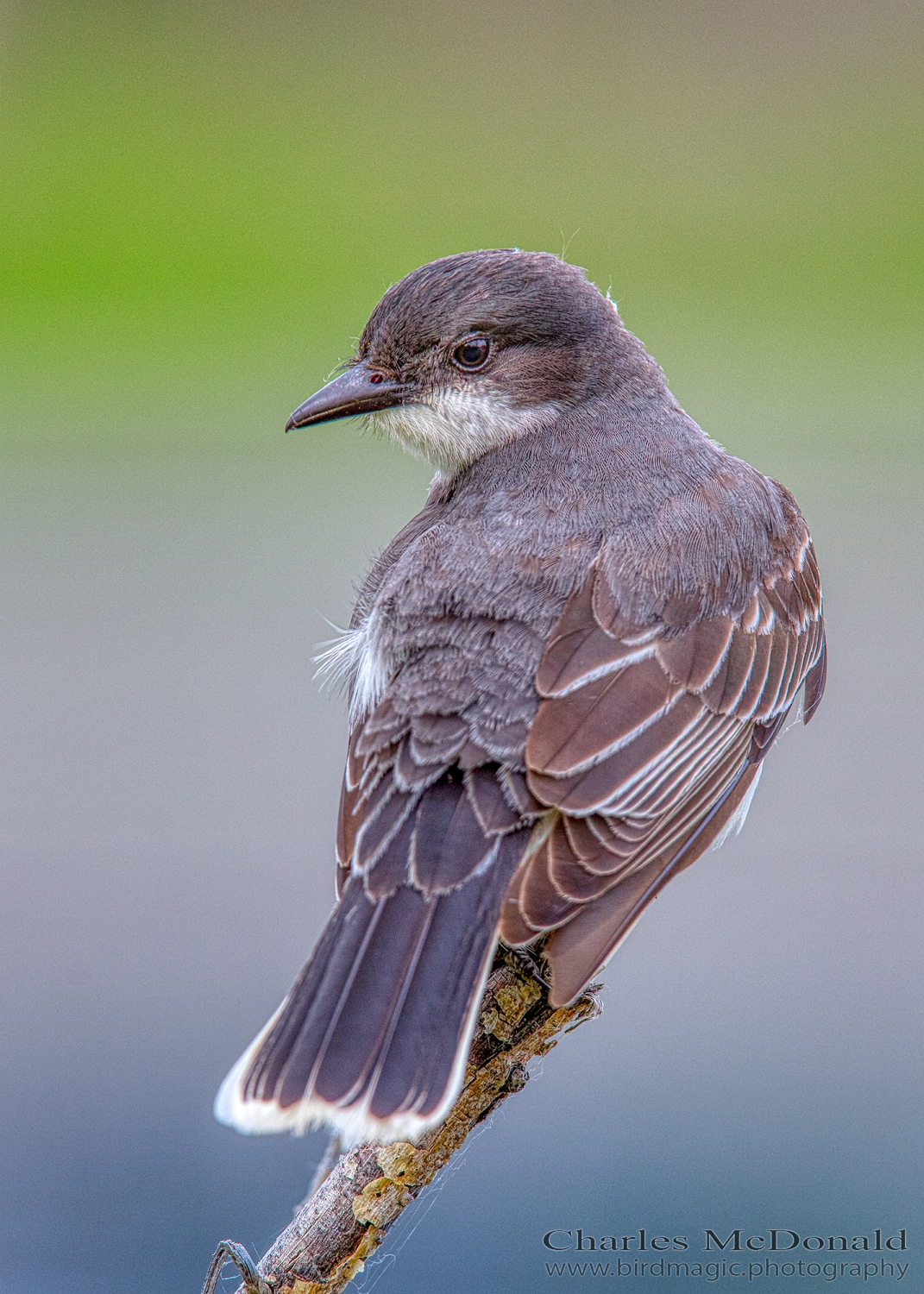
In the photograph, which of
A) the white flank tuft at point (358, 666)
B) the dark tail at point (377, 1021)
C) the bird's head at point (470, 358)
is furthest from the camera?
the bird's head at point (470, 358)

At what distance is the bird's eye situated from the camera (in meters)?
3.61

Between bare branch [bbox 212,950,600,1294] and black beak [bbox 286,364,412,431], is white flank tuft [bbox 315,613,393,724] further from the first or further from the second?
A: bare branch [bbox 212,950,600,1294]

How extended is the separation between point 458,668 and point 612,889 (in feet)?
1.96

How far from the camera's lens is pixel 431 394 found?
365 cm

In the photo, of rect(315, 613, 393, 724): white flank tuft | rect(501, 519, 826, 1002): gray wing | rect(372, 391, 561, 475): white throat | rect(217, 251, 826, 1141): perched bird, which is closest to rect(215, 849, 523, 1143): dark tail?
rect(217, 251, 826, 1141): perched bird

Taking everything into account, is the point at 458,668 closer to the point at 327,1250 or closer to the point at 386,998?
the point at 386,998

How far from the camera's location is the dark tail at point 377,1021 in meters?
2.52

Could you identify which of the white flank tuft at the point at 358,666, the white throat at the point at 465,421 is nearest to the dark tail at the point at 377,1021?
the white flank tuft at the point at 358,666

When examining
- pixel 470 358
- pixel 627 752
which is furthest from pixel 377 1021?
pixel 470 358

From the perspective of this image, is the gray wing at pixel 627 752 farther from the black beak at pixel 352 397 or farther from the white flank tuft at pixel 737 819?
the black beak at pixel 352 397

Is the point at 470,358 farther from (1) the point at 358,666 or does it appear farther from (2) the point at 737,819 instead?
(2) the point at 737,819

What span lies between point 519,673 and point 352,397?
0.99m

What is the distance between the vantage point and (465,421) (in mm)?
3621

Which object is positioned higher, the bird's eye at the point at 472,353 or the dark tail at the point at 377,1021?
the bird's eye at the point at 472,353
